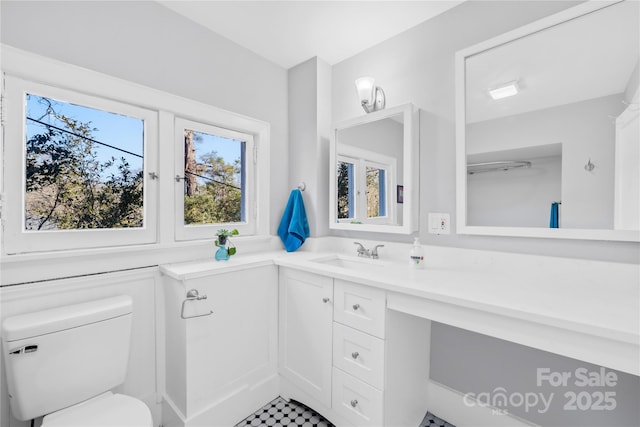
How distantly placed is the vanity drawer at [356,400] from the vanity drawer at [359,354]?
1.5 inches

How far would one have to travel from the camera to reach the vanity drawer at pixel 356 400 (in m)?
1.28

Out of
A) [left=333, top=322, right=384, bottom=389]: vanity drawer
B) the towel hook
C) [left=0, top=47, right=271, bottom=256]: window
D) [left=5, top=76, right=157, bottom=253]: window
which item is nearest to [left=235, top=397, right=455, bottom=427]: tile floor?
[left=333, top=322, right=384, bottom=389]: vanity drawer

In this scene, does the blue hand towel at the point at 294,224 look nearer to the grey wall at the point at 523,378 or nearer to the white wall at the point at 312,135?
the white wall at the point at 312,135

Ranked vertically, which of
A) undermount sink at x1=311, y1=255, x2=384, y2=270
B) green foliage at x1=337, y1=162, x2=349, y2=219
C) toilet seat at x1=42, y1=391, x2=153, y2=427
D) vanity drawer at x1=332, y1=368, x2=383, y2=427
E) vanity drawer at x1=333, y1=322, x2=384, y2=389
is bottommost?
vanity drawer at x1=332, y1=368, x2=383, y2=427

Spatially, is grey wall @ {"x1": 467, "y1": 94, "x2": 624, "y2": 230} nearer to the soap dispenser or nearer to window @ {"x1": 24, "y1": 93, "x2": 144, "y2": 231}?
the soap dispenser

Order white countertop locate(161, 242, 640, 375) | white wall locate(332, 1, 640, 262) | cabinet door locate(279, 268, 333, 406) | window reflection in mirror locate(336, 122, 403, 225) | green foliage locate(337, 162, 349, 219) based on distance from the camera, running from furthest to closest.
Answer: green foliage locate(337, 162, 349, 219) < window reflection in mirror locate(336, 122, 403, 225) < cabinet door locate(279, 268, 333, 406) < white wall locate(332, 1, 640, 262) < white countertop locate(161, 242, 640, 375)

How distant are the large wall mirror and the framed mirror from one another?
0.89 feet

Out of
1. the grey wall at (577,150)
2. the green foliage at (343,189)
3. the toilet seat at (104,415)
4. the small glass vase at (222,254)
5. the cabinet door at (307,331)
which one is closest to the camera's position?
the toilet seat at (104,415)

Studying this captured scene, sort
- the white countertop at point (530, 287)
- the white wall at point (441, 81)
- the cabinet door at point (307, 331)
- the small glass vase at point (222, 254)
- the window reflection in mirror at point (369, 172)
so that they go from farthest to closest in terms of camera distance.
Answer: the window reflection in mirror at point (369, 172), the small glass vase at point (222, 254), the cabinet door at point (307, 331), the white wall at point (441, 81), the white countertop at point (530, 287)

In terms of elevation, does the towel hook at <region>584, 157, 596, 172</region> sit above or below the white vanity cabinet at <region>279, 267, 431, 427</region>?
above

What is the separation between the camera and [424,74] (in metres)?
1.69

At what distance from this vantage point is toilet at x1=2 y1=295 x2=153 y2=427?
3.37 ft

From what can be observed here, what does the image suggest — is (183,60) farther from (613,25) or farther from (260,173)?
(613,25)

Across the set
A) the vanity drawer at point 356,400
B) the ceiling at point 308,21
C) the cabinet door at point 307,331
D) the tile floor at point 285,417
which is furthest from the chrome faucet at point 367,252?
the ceiling at point 308,21
